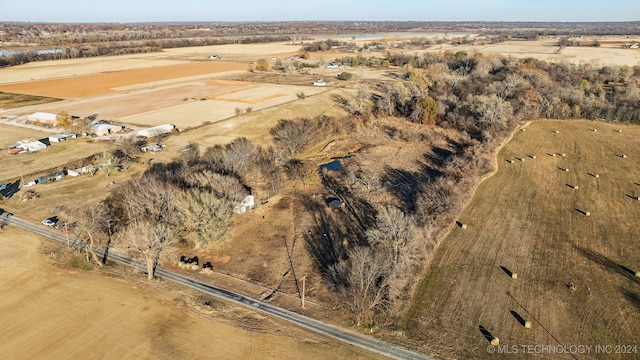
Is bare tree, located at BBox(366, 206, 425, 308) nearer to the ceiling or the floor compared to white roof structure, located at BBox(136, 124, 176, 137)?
nearer to the floor

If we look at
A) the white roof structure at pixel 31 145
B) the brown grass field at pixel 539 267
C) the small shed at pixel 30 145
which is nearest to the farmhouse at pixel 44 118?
the small shed at pixel 30 145

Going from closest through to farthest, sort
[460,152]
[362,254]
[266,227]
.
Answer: [362,254]
[266,227]
[460,152]

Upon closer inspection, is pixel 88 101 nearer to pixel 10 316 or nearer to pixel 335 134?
pixel 335 134

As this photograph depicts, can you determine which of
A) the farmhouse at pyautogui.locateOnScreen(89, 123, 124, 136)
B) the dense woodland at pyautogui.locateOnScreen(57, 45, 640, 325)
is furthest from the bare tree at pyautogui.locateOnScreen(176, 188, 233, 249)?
the farmhouse at pyautogui.locateOnScreen(89, 123, 124, 136)

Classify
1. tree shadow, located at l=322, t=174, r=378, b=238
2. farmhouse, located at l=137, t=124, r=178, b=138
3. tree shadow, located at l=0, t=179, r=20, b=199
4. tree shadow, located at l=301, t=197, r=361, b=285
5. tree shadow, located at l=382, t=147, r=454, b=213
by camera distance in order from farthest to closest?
farmhouse, located at l=137, t=124, r=178, b=138
tree shadow, located at l=0, t=179, r=20, b=199
tree shadow, located at l=382, t=147, r=454, b=213
tree shadow, located at l=322, t=174, r=378, b=238
tree shadow, located at l=301, t=197, r=361, b=285

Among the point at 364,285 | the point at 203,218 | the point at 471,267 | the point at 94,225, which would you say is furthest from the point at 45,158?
the point at 471,267

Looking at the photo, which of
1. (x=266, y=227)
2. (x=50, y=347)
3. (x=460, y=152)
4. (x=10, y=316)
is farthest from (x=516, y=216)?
(x=10, y=316)

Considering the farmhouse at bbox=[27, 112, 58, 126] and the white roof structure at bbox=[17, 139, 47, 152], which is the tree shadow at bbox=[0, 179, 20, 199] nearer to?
the white roof structure at bbox=[17, 139, 47, 152]
